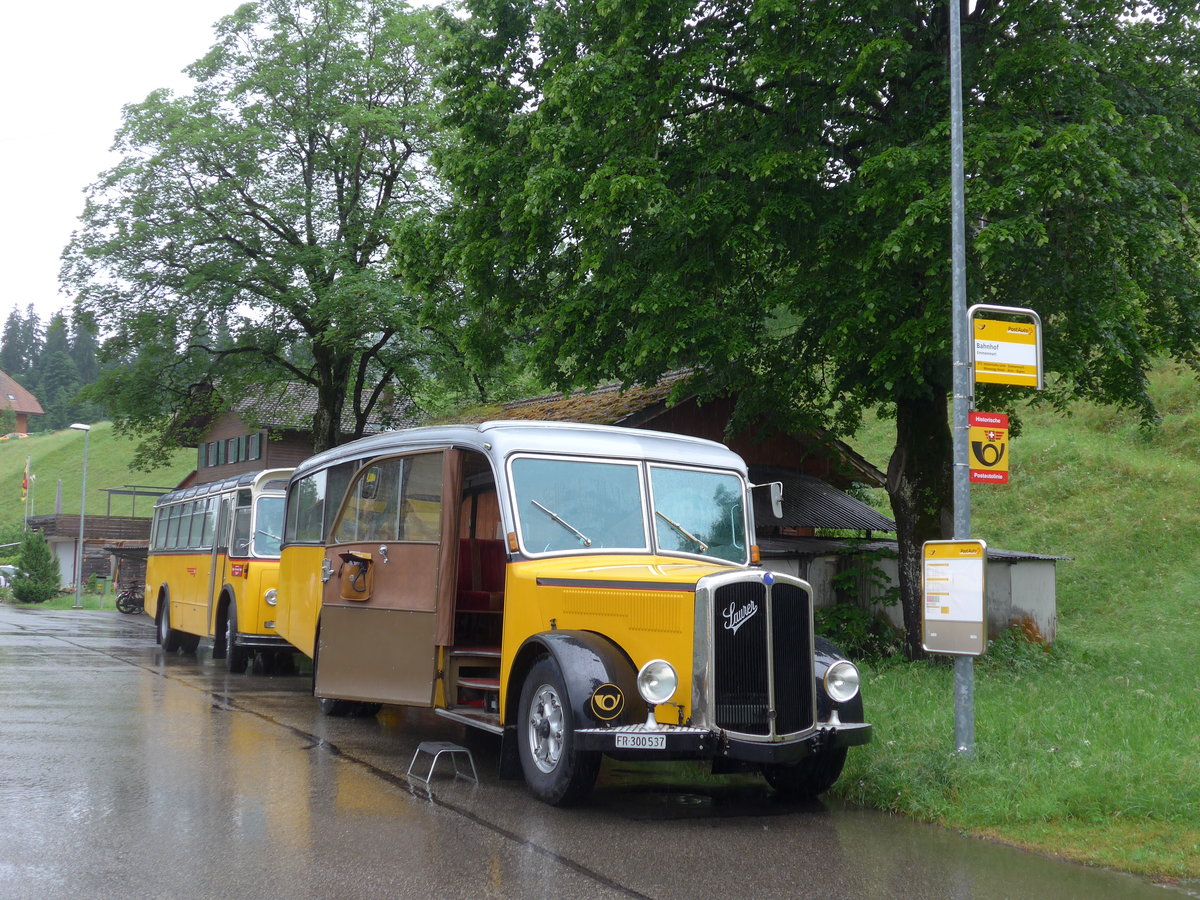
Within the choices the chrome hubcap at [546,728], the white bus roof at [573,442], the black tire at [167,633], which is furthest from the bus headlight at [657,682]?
the black tire at [167,633]

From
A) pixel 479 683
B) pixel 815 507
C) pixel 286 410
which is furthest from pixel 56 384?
pixel 479 683

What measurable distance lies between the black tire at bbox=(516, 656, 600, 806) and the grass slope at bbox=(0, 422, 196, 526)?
90.0 m

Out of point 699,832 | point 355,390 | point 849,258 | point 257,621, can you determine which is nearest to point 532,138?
point 849,258

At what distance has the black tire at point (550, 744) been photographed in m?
7.82

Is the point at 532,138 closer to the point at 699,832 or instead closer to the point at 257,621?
the point at 257,621

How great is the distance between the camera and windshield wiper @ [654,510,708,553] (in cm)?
956

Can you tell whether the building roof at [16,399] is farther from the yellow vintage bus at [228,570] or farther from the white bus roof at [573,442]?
the white bus roof at [573,442]

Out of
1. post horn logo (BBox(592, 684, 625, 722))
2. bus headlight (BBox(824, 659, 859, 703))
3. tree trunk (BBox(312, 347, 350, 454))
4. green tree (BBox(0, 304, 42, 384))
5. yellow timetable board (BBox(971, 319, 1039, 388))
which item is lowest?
post horn logo (BBox(592, 684, 625, 722))

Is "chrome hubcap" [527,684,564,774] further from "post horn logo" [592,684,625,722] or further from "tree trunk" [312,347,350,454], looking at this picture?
"tree trunk" [312,347,350,454]

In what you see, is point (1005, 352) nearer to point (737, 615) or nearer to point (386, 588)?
point (737, 615)

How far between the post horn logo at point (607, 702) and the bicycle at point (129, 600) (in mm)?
39368

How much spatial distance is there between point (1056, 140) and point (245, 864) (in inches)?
422

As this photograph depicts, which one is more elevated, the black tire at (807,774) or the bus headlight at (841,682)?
the bus headlight at (841,682)


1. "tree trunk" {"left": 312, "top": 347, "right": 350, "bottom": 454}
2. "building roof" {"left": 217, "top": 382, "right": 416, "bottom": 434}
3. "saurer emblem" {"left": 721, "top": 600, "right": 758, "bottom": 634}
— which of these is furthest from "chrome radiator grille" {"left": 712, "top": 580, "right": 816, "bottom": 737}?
"building roof" {"left": 217, "top": 382, "right": 416, "bottom": 434}
